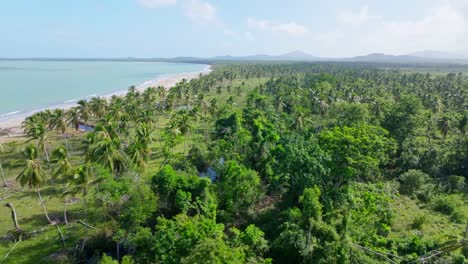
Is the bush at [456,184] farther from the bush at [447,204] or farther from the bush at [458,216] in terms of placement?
the bush at [458,216]

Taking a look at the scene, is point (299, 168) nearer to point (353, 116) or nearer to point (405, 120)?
point (353, 116)

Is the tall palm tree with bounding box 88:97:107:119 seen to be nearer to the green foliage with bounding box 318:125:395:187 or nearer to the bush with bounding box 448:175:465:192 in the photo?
the green foliage with bounding box 318:125:395:187

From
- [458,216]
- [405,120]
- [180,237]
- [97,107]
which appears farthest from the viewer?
[97,107]

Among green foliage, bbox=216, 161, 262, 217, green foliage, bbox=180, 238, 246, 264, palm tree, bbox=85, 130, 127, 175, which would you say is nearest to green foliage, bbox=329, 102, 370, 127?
A: green foliage, bbox=216, 161, 262, 217

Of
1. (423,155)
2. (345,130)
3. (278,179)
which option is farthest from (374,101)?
(278,179)

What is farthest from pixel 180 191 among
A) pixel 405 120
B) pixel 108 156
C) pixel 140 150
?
pixel 405 120

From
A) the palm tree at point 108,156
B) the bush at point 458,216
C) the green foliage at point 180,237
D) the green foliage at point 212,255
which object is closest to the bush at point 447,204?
the bush at point 458,216

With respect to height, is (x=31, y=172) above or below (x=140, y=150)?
below

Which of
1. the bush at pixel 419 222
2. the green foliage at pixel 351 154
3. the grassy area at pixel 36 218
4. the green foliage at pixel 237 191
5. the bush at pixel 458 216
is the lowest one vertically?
the grassy area at pixel 36 218

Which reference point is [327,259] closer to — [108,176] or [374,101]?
[108,176]
